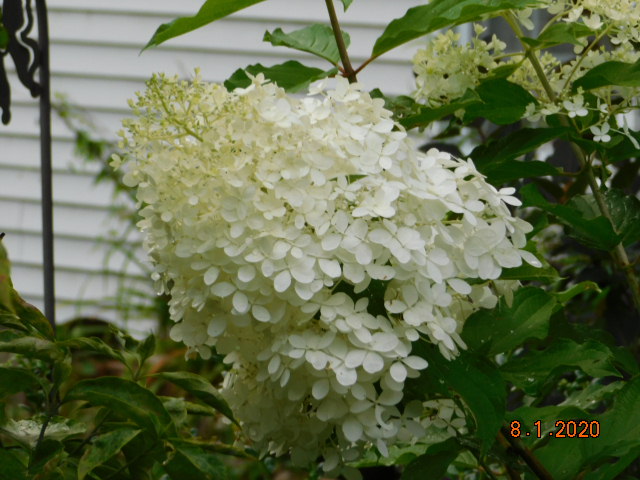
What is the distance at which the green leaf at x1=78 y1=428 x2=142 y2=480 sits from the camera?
802 millimetres

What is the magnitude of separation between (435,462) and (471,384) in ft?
0.44

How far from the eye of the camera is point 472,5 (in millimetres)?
881

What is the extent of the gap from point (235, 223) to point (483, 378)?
0.85 ft

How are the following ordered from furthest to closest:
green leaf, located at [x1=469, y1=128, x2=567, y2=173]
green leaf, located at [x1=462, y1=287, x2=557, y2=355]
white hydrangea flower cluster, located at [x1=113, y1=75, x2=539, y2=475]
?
green leaf, located at [x1=469, y1=128, x2=567, y2=173] → green leaf, located at [x1=462, y1=287, x2=557, y2=355] → white hydrangea flower cluster, located at [x1=113, y1=75, x2=539, y2=475]

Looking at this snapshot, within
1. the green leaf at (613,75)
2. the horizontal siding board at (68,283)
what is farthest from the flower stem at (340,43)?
the horizontal siding board at (68,283)

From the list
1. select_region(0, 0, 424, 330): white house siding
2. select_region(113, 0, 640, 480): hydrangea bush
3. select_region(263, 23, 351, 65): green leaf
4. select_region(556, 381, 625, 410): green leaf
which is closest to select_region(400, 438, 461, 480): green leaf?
select_region(113, 0, 640, 480): hydrangea bush

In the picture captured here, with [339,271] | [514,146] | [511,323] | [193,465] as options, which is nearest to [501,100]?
[514,146]

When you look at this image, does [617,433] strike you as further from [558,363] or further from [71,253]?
[71,253]

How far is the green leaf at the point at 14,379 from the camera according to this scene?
2.71 ft

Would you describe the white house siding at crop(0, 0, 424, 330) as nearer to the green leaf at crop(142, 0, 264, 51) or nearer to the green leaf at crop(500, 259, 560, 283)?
the green leaf at crop(142, 0, 264, 51)

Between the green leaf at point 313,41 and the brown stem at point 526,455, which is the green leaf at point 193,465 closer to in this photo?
the brown stem at point 526,455

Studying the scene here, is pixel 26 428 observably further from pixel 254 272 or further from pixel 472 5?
pixel 472 5

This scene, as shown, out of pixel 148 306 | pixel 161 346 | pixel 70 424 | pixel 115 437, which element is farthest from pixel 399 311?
pixel 148 306
